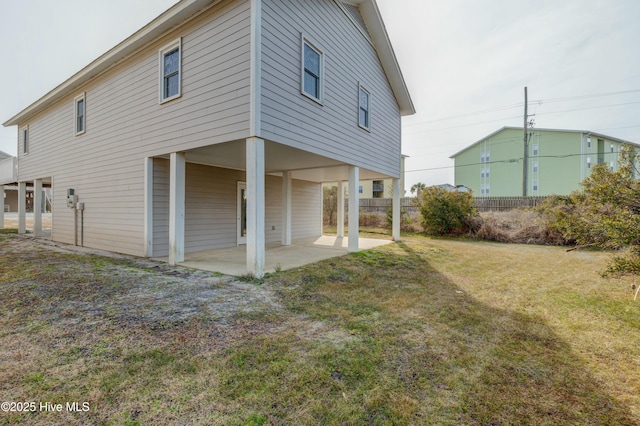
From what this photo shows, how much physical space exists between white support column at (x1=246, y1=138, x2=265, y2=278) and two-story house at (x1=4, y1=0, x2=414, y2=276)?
2cm

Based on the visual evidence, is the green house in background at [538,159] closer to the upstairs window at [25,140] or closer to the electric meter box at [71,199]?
the electric meter box at [71,199]

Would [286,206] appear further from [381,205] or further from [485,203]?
[485,203]

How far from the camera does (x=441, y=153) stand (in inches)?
1326

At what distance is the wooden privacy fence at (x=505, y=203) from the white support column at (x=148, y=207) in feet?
46.8

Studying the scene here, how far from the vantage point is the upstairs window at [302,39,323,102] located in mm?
6246

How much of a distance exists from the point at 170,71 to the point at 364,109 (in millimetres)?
5397

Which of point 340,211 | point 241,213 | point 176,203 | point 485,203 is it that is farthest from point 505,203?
point 176,203

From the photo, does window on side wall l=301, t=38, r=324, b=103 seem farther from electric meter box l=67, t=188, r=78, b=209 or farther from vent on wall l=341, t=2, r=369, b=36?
electric meter box l=67, t=188, r=78, b=209

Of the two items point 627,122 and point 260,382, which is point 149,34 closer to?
point 260,382

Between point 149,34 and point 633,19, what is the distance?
11.2 metres

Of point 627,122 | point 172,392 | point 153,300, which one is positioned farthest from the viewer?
point 627,122

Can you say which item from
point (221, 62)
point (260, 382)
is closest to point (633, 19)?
point (221, 62)

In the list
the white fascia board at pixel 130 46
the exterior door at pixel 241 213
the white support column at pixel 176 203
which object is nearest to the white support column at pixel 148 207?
the white support column at pixel 176 203

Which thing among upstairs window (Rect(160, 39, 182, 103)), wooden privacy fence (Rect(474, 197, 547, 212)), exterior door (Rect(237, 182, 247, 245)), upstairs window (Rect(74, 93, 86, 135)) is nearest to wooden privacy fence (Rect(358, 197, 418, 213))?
wooden privacy fence (Rect(474, 197, 547, 212))
